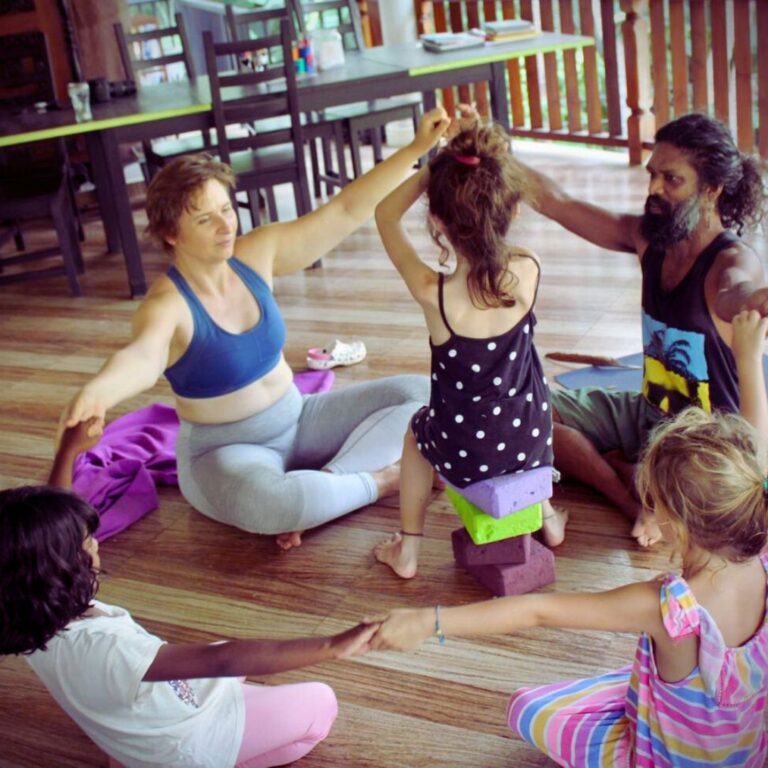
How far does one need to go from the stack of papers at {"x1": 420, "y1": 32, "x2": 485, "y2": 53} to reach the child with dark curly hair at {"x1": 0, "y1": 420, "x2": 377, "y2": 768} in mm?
3531

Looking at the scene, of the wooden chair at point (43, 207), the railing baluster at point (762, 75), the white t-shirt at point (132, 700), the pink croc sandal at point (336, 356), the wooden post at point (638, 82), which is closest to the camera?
the white t-shirt at point (132, 700)

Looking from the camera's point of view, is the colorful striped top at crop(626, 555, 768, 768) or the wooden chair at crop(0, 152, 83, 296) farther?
the wooden chair at crop(0, 152, 83, 296)

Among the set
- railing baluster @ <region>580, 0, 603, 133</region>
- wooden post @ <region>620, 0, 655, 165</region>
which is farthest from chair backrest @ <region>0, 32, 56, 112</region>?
wooden post @ <region>620, 0, 655, 165</region>

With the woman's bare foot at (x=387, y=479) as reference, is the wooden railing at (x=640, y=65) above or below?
above

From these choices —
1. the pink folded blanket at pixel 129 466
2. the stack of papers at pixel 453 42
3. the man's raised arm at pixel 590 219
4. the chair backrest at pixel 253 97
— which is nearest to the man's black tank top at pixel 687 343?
the man's raised arm at pixel 590 219

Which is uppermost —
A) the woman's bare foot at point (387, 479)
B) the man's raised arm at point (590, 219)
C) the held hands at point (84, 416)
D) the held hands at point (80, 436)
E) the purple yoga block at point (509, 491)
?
the man's raised arm at point (590, 219)

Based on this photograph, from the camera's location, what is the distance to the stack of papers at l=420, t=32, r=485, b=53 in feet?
16.1

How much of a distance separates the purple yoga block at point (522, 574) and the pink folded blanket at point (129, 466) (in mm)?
978

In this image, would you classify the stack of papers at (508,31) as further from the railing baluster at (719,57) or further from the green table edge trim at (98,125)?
the green table edge trim at (98,125)

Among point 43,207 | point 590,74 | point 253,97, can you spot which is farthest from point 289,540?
point 590,74

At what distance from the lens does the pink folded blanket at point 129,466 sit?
276cm

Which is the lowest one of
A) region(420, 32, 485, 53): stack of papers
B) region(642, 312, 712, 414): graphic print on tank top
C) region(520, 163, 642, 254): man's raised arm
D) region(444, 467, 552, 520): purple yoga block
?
region(444, 467, 552, 520): purple yoga block

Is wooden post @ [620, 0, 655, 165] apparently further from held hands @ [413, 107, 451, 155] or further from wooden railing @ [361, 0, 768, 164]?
held hands @ [413, 107, 451, 155]

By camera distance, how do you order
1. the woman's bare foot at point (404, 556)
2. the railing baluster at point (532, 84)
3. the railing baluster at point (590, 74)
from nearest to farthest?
the woman's bare foot at point (404, 556)
the railing baluster at point (590, 74)
the railing baluster at point (532, 84)
